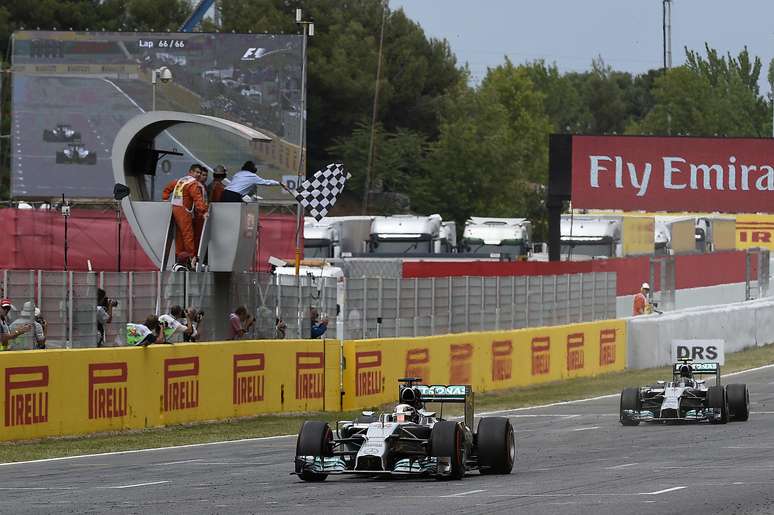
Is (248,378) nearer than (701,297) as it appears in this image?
Yes

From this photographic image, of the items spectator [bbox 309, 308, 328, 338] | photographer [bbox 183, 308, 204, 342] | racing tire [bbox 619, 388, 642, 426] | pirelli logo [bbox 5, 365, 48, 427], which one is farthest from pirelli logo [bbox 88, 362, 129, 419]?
racing tire [bbox 619, 388, 642, 426]

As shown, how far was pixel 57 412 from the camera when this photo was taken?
19.1 m

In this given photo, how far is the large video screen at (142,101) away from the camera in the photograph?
39.9 m

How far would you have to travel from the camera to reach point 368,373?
987 inches

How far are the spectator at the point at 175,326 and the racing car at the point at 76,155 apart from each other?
1880cm

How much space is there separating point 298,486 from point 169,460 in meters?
3.21

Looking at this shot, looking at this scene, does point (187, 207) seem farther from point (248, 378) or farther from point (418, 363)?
point (418, 363)

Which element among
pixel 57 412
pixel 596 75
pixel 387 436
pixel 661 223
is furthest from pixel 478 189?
pixel 596 75

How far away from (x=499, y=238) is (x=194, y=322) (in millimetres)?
23126

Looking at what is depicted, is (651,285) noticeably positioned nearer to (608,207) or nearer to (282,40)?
(608,207)

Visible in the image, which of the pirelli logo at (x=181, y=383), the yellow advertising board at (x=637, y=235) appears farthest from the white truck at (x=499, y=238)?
the pirelli logo at (x=181, y=383)

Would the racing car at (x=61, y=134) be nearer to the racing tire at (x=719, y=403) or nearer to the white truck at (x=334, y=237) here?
the white truck at (x=334, y=237)

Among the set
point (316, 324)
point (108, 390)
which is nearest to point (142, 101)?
point (316, 324)

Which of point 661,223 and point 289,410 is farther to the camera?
point 661,223
